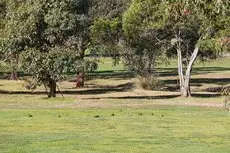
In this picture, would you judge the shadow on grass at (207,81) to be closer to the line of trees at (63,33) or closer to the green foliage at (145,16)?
the line of trees at (63,33)

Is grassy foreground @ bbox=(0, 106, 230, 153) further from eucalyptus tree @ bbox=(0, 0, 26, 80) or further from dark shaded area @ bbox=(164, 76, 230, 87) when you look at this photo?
dark shaded area @ bbox=(164, 76, 230, 87)

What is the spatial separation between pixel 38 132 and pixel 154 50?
105 feet

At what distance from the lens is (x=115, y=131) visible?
24578 mm

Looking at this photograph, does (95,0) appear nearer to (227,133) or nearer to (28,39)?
(28,39)

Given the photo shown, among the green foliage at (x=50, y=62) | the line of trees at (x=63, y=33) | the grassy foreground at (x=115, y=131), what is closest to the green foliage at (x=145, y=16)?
the line of trees at (x=63, y=33)

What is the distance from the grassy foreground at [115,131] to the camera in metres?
19.6

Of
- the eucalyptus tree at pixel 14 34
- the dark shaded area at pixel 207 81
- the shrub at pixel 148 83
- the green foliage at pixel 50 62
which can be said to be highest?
the eucalyptus tree at pixel 14 34

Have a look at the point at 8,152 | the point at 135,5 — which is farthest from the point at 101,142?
the point at 135,5

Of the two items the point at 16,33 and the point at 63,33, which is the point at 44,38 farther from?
the point at 16,33

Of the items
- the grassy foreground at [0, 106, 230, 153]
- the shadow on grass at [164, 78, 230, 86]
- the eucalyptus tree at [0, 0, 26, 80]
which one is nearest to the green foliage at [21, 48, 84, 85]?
the eucalyptus tree at [0, 0, 26, 80]

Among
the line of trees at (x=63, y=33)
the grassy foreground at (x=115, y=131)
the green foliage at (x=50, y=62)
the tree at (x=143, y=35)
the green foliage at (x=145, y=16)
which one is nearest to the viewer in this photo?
the grassy foreground at (x=115, y=131)

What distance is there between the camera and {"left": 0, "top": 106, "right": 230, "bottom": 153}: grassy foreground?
1961 centimetres

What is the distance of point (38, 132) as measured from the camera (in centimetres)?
2411

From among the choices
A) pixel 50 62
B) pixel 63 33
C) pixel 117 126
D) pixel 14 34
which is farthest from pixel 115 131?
pixel 63 33
